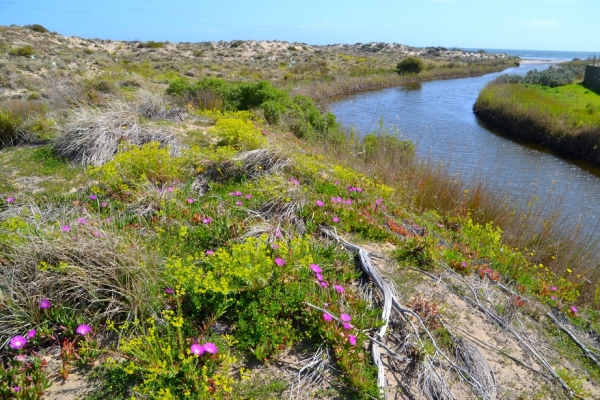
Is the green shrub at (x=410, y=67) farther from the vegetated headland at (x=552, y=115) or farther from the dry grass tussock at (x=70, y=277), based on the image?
the dry grass tussock at (x=70, y=277)

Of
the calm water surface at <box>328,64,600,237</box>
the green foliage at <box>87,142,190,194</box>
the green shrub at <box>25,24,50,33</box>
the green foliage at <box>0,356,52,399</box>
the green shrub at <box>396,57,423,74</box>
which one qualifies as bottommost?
the calm water surface at <box>328,64,600,237</box>

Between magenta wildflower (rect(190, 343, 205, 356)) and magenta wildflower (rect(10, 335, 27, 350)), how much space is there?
3.48ft

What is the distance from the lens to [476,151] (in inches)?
510

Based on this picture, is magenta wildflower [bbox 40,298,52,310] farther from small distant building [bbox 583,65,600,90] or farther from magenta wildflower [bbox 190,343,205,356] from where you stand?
small distant building [bbox 583,65,600,90]

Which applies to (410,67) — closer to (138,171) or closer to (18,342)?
(138,171)

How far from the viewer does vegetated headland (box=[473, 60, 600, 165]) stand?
13.2 m

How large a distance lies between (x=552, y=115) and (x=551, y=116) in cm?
7

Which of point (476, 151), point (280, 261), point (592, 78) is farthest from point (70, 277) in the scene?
point (592, 78)

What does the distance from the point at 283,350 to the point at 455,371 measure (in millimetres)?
1246

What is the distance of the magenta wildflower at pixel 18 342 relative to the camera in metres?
2.43

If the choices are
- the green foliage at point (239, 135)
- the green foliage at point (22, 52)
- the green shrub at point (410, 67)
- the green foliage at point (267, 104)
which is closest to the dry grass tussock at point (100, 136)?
the green foliage at point (239, 135)

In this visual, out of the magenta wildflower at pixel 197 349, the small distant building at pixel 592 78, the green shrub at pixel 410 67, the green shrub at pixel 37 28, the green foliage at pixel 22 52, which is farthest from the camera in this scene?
the green shrub at pixel 410 67

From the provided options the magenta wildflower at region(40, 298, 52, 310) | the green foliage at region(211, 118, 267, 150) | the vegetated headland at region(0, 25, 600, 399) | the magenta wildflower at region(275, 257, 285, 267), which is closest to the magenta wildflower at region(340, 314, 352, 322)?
the vegetated headland at region(0, 25, 600, 399)

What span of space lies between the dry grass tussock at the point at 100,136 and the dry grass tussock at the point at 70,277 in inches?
121
